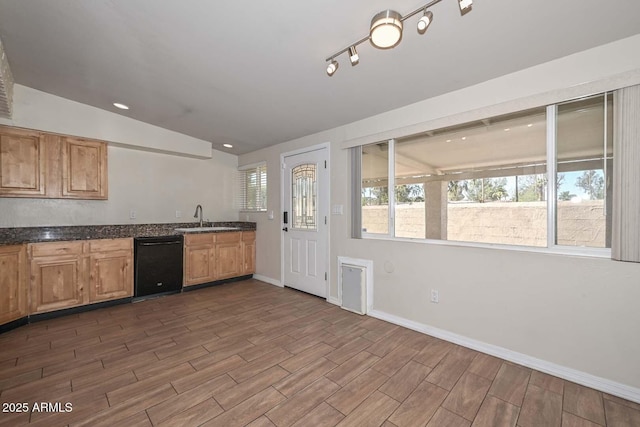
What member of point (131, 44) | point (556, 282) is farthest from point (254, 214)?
point (556, 282)

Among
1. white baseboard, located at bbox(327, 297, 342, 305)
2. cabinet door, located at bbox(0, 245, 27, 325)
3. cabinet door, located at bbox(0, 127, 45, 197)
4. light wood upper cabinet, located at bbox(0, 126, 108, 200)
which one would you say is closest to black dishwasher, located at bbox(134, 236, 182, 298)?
light wood upper cabinet, located at bbox(0, 126, 108, 200)

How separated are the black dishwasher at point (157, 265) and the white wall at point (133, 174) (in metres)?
0.70

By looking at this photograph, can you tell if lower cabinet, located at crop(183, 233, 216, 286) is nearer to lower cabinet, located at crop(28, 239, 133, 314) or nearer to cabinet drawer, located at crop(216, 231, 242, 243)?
cabinet drawer, located at crop(216, 231, 242, 243)

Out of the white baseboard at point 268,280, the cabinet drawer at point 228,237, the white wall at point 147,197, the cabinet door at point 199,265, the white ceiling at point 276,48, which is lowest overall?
the white baseboard at point 268,280

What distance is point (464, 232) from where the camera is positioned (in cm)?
273

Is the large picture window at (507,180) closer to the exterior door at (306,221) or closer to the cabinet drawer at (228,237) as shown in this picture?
the exterior door at (306,221)

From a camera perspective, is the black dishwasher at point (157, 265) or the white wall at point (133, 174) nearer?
the white wall at point (133, 174)

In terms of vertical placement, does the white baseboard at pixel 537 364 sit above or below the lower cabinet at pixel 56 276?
below

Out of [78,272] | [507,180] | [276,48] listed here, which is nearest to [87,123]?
[78,272]

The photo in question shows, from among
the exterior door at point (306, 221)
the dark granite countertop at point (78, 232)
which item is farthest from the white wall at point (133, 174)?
the exterior door at point (306, 221)

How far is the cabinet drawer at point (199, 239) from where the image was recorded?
4359 millimetres

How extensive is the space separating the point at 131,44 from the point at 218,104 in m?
1.07

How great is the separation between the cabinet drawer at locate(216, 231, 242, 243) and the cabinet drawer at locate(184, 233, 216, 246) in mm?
100

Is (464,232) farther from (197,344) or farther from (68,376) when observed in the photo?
(68,376)
